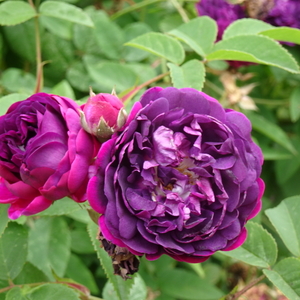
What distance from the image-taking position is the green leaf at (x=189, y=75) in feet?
2.28

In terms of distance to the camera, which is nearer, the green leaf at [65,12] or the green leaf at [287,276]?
the green leaf at [287,276]

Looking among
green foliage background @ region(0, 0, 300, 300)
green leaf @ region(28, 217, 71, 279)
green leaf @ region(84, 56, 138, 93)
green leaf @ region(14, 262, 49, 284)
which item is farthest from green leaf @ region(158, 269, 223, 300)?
green leaf @ region(84, 56, 138, 93)

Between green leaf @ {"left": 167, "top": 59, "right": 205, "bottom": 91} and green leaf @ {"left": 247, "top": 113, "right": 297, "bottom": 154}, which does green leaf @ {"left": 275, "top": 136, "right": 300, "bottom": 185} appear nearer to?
green leaf @ {"left": 247, "top": 113, "right": 297, "bottom": 154}

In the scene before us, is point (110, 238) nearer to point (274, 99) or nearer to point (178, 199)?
point (178, 199)

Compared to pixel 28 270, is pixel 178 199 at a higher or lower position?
higher

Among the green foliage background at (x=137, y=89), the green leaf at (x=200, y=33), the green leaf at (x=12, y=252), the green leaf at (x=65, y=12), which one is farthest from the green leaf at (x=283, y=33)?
the green leaf at (x=12, y=252)

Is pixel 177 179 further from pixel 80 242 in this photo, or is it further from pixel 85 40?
pixel 85 40

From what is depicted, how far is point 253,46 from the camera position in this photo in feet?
2.41

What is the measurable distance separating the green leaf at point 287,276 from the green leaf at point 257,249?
3cm

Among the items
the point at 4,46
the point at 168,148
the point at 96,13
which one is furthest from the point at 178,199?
the point at 4,46

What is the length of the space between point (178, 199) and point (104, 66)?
0.63m

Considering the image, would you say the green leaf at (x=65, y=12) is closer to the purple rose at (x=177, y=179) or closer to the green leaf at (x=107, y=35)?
the green leaf at (x=107, y=35)

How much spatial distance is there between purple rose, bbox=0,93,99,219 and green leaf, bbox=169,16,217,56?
13.4 inches

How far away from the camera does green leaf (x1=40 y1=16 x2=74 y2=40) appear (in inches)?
45.3
